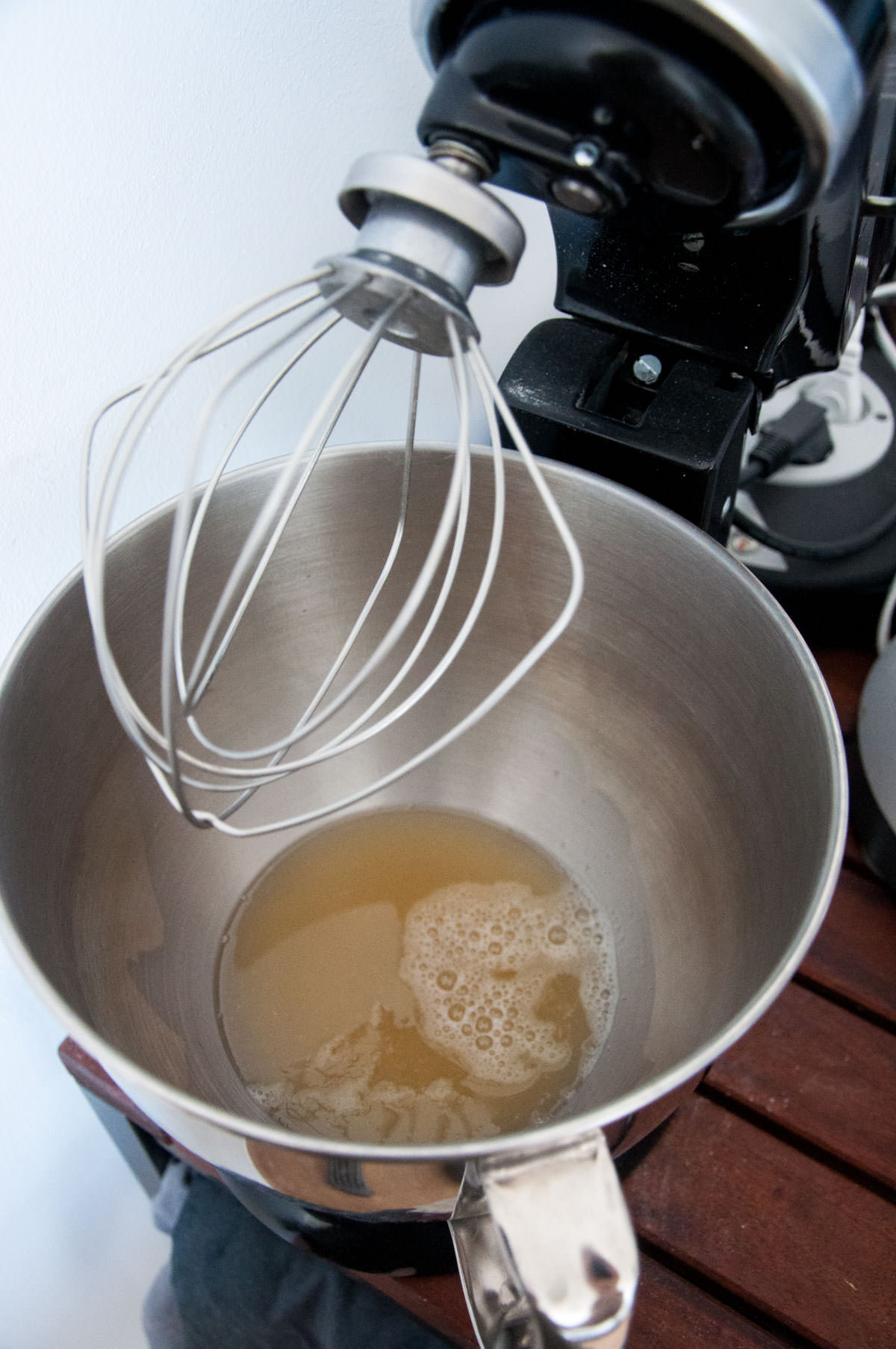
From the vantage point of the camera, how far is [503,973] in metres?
0.45

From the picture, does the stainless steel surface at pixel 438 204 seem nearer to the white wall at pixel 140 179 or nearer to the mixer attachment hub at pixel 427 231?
the mixer attachment hub at pixel 427 231

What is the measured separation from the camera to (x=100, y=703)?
39 cm

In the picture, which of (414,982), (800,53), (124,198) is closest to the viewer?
(800,53)

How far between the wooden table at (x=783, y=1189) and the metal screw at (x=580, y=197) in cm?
34

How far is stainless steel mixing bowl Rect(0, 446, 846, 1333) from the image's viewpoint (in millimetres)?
323

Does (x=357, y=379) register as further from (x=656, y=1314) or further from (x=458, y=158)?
(x=656, y=1314)

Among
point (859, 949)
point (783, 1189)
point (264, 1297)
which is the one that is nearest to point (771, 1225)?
point (783, 1189)

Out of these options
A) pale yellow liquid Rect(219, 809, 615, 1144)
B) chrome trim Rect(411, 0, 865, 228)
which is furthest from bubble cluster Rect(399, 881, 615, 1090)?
chrome trim Rect(411, 0, 865, 228)

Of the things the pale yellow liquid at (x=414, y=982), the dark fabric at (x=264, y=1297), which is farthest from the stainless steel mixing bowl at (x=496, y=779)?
the dark fabric at (x=264, y=1297)

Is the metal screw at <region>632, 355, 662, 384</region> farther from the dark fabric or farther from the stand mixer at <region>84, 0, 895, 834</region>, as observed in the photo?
the dark fabric

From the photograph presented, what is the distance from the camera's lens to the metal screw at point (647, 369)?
15.9 inches

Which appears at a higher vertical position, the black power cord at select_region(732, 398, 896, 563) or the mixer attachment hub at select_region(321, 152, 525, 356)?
the mixer attachment hub at select_region(321, 152, 525, 356)

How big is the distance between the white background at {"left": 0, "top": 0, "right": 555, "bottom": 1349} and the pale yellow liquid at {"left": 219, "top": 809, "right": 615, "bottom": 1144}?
0.11 metres

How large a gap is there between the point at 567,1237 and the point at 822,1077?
0.23 metres
